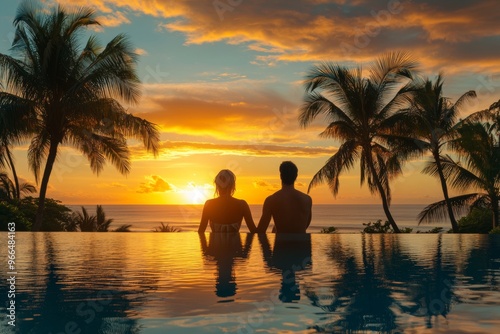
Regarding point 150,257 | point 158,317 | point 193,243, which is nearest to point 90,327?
point 158,317

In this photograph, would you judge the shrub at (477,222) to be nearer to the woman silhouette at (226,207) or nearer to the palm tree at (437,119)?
the palm tree at (437,119)

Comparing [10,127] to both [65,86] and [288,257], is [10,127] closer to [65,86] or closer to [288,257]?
[65,86]

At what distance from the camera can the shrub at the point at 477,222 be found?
2248cm

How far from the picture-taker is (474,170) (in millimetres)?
21641

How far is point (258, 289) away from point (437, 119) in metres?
22.4

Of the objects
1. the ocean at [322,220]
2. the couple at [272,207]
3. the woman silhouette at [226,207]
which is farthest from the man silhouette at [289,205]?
the ocean at [322,220]

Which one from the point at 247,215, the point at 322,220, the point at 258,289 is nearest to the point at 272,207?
the point at 247,215

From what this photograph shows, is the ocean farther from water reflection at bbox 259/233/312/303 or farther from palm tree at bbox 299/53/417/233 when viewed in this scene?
water reflection at bbox 259/233/312/303

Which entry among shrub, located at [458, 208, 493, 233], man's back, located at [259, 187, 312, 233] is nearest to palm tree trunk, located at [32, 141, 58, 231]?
man's back, located at [259, 187, 312, 233]

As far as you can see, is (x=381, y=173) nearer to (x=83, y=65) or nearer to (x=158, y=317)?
(x=83, y=65)

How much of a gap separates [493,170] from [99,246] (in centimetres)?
1655

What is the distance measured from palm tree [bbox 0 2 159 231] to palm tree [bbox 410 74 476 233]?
437 inches

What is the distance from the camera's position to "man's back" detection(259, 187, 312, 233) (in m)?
6.84

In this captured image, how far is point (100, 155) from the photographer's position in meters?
19.6
